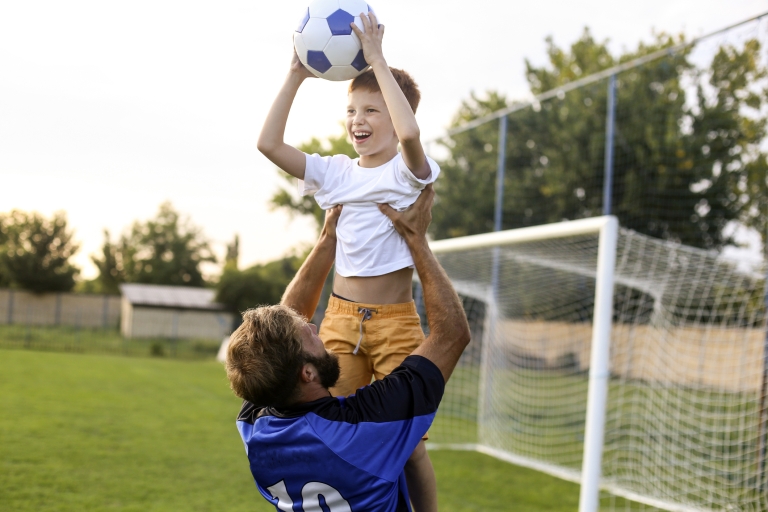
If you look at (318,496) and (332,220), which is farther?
(332,220)

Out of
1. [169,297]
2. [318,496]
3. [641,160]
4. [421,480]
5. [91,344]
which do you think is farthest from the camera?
[169,297]

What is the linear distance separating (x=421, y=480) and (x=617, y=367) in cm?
959

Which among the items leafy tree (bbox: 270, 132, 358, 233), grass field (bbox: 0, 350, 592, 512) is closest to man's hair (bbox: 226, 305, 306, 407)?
grass field (bbox: 0, 350, 592, 512)

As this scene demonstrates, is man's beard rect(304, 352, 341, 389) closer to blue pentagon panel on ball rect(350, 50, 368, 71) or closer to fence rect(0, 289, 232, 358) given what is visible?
blue pentagon panel on ball rect(350, 50, 368, 71)

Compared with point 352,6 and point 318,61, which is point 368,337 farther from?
point 352,6

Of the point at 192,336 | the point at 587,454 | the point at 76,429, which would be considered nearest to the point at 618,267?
the point at 587,454

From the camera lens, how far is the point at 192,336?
115 feet

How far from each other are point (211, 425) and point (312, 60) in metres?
7.78

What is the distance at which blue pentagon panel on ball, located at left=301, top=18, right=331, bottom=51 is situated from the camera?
8.73 feet

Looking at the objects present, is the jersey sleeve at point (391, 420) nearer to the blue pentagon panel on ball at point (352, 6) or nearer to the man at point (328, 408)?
the man at point (328, 408)

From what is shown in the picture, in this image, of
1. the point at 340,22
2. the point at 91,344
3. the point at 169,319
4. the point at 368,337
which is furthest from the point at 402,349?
the point at 169,319

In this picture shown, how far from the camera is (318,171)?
286 centimetres

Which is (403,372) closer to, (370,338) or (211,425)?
(370,338)

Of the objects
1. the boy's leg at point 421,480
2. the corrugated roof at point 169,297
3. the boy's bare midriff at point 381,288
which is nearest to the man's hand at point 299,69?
the boy's bare midriff at point 381,288
